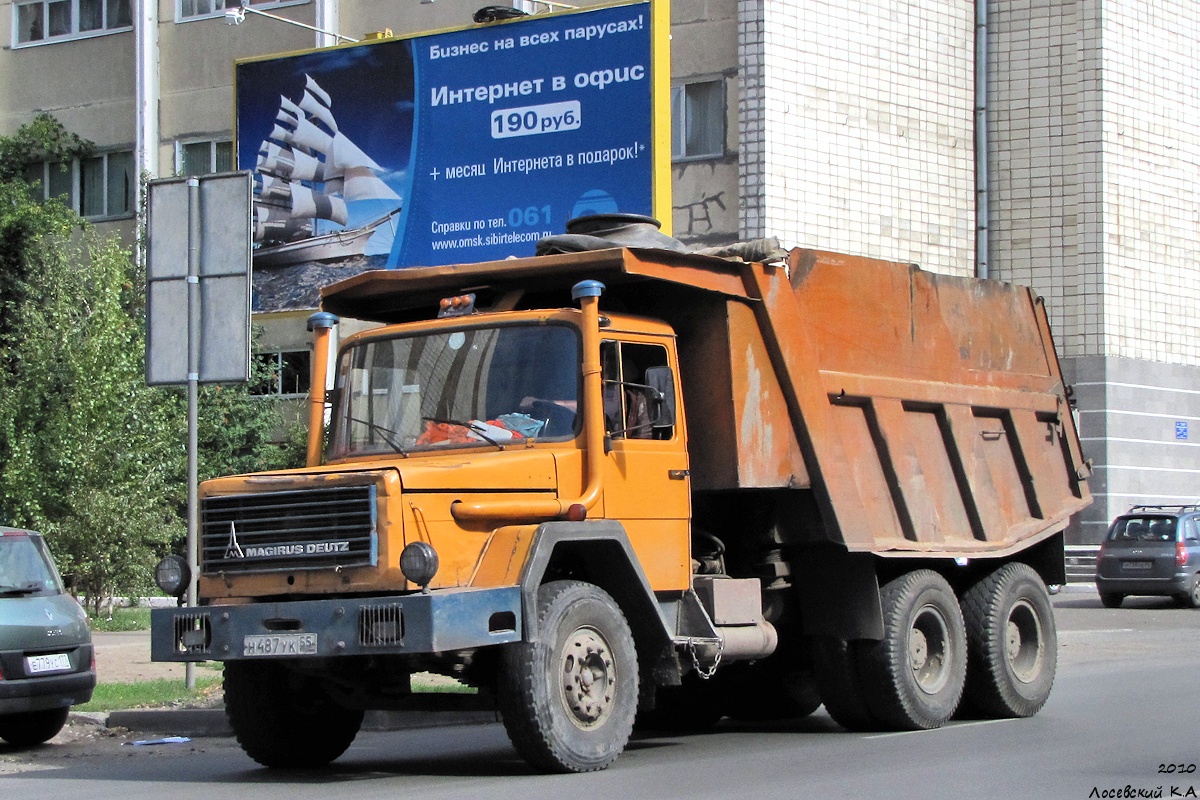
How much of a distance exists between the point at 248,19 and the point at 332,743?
25846 millimetres

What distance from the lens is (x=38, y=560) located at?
39.8ft

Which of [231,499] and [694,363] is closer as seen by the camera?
Answer: [231,499]

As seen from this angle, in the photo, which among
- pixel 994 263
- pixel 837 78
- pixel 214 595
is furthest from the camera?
pixel 994 263

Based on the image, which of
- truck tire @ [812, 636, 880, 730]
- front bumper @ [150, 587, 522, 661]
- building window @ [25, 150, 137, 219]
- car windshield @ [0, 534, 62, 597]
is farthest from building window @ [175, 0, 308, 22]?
front bumper @ [150, 587, 522, 661]

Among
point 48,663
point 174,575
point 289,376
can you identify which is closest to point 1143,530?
point 289,376

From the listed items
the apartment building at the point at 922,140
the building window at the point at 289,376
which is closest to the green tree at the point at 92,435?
the apartment building at the point at 922,140

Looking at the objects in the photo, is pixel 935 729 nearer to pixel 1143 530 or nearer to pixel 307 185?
pixel 1143 530

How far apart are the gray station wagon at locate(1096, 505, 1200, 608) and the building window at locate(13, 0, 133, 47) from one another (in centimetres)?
2240

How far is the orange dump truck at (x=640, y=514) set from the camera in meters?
9.27

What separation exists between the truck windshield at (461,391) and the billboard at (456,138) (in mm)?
12416

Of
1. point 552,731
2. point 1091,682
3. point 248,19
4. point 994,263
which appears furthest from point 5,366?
point 552,731

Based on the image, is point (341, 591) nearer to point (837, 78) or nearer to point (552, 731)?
point (552, 731)

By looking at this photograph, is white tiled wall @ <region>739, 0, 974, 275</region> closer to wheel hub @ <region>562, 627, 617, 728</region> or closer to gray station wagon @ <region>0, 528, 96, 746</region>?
gray station wagon @ <region>0, 528, 96, 746</region>

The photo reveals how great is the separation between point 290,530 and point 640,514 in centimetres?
215
